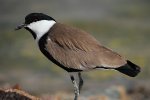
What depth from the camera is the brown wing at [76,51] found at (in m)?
11.9

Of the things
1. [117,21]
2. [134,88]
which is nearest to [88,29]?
[117,21]

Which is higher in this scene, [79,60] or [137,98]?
[79,60]

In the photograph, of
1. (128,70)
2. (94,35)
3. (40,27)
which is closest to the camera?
(128,70)

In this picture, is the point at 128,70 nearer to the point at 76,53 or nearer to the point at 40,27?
the point at 76,53

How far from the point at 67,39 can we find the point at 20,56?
9203 millimetres

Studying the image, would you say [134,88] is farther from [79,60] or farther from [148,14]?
[148,14]

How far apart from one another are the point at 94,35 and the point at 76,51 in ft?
35.5

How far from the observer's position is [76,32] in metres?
12.0

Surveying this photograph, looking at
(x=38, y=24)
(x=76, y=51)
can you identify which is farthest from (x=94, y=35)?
(x=76, y=51)

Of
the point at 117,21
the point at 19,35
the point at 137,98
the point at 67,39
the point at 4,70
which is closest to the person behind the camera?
the point at 67,39

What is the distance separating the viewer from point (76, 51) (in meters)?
11.9

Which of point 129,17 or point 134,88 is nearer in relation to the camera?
point 134,88

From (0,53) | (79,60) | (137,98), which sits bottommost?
(0,53)

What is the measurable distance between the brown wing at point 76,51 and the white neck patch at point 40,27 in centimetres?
16
